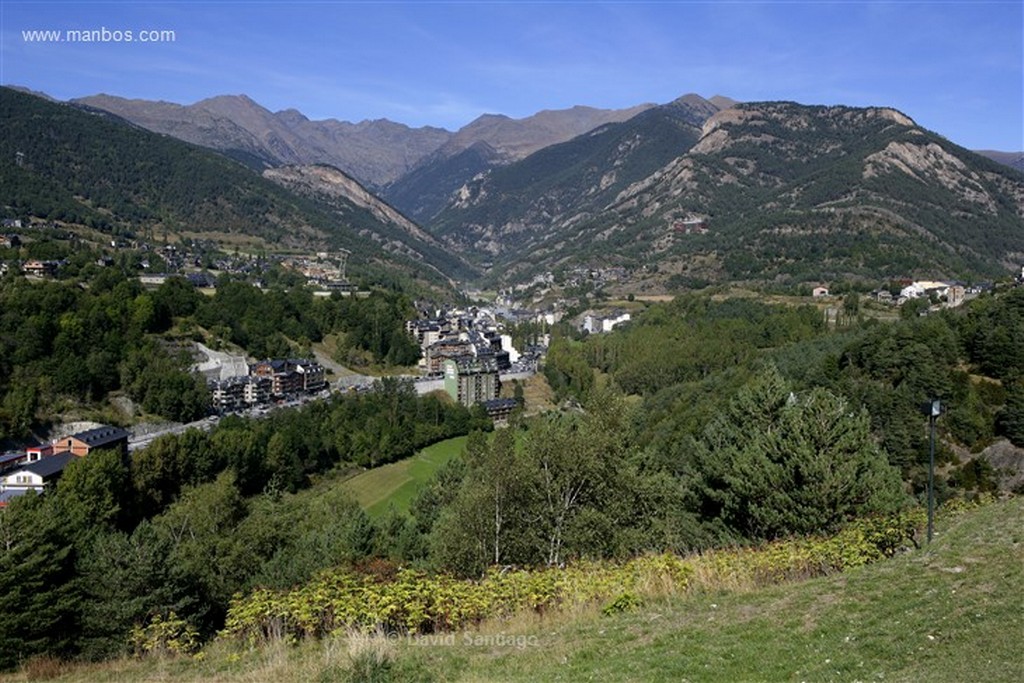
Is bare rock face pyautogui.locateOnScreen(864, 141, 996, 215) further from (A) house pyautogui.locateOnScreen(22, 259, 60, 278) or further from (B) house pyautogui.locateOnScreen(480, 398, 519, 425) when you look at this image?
(A) house pyautogui.locateOnScreen(22, 259, 60, 278)

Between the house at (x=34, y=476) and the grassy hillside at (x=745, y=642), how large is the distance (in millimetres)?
30603

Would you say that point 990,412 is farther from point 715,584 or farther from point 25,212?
point 25,212

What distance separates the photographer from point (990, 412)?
3177 centimetres

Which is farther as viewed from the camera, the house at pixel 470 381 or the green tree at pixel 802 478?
the house at pixel 470 381

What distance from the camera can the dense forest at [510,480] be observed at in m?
14.3

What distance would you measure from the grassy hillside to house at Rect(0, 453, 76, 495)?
3060 centimetres

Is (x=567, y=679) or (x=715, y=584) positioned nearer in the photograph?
(x=567, y=679)

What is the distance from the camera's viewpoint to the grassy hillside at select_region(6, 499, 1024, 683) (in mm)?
6547

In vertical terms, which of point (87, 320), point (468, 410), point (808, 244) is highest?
point (808, 244)

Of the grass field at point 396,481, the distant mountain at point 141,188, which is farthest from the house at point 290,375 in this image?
the distant mountain at point 141,188

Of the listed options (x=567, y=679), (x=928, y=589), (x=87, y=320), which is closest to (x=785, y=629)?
(x=928, y=589)

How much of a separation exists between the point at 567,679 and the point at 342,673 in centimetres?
216

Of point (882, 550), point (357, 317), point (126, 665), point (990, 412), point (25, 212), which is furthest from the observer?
point (25, 212)

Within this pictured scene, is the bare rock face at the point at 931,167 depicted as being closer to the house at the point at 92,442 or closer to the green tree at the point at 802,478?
the house at the point at 92,442
